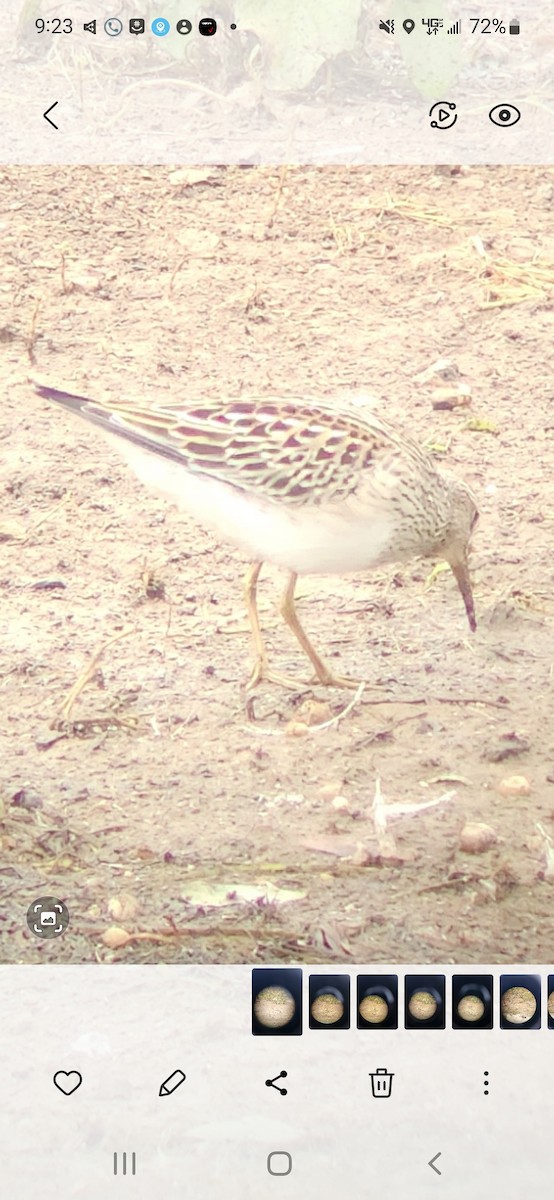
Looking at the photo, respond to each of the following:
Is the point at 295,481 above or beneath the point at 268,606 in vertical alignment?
above

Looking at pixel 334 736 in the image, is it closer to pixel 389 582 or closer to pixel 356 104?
pixel 389 582

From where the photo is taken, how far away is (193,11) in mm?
1963

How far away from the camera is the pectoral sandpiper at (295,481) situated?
2.31m

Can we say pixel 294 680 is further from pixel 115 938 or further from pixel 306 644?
pixel 115 938

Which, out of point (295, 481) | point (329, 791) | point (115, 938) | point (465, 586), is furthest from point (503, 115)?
point (115, 938)

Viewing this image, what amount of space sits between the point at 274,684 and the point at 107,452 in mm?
532

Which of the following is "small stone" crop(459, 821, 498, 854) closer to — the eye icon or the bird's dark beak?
the bird's dark beak

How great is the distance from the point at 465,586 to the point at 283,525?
0.30 metres

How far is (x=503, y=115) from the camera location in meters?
1.95

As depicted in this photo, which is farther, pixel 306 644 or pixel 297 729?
pixel 306 644

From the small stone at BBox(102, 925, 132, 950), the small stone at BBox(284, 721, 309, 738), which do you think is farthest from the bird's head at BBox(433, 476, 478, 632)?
the small stone at BBox(102, 925, 132, 950)

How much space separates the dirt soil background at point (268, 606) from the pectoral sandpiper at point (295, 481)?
0.14 metres

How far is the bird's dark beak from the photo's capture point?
2438mm

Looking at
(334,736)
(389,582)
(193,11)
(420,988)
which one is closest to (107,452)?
(389,582)
